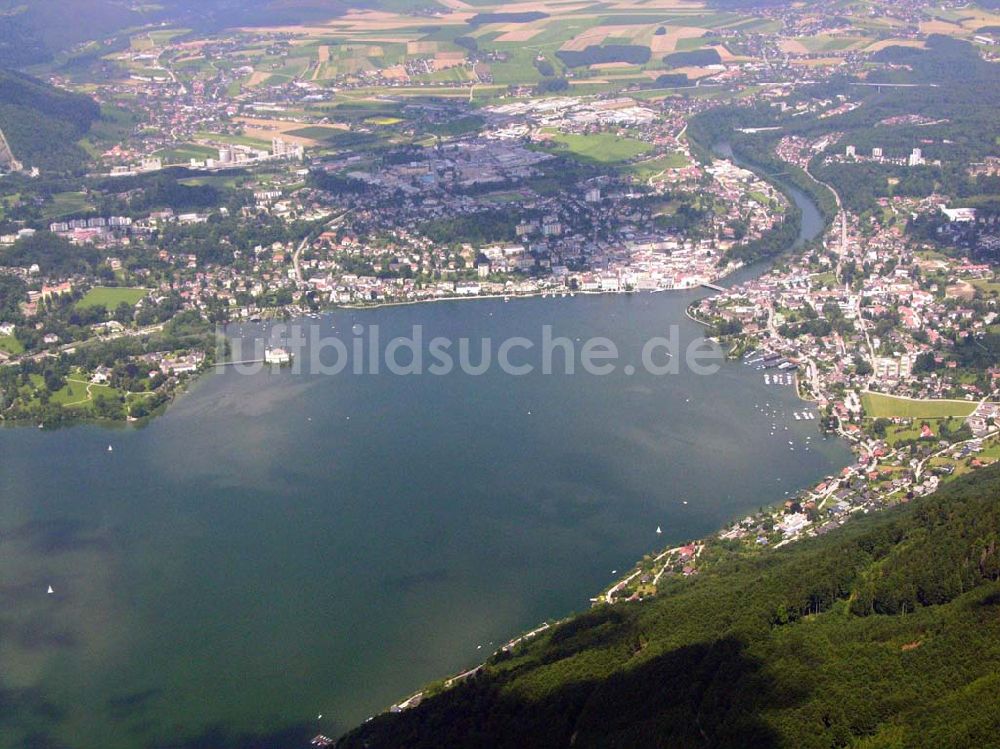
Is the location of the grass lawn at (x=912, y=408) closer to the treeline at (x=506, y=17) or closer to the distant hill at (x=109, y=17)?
the treeline at (x=506, y=17)

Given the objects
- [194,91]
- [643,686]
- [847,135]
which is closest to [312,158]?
[194,91]

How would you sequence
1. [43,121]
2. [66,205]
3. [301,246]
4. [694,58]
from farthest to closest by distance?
[694,58], [43,121], [66,205], [301,246]

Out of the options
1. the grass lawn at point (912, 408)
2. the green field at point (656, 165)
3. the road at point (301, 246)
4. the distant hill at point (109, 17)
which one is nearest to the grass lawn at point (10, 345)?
the road at point (301, 246)

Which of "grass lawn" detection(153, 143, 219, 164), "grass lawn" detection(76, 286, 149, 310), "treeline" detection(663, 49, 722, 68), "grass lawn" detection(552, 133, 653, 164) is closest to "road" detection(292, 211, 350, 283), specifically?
"grass lawn" detection(76, 286, 149, 310)

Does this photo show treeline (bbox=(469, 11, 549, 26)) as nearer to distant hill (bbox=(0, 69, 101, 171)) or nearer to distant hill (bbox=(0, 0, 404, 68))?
distant hill (bbox=(0, 0, 404, 68))

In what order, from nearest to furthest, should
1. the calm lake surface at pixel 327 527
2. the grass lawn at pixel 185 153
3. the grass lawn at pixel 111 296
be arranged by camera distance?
the calm lake surface at pixel 327 527 < the grass lawn at pixel 111 296 < the grass lawn at pixel 185 153

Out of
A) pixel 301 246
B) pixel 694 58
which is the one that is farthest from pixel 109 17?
pixel 301 246

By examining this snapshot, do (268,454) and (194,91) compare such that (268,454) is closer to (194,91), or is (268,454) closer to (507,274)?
(507,274)

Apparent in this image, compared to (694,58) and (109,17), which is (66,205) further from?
(109,17)
